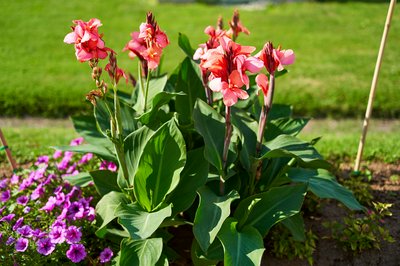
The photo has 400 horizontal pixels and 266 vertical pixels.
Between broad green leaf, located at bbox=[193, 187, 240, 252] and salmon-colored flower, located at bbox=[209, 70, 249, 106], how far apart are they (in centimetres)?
56

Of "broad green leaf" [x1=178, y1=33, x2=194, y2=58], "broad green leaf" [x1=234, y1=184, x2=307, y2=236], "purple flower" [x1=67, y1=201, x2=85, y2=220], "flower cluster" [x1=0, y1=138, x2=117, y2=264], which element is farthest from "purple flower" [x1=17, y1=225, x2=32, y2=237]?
"broad green leaf" [x1=178, y1=33, x2=194, y2=58]

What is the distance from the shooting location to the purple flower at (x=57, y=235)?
254 cm

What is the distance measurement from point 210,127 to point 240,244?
66cm

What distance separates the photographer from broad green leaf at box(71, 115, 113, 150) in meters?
Result: 3.10

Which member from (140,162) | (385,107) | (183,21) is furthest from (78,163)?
(183,21)

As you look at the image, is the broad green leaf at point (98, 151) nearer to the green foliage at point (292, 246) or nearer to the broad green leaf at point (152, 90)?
the broad green leaf at point (152, 90)

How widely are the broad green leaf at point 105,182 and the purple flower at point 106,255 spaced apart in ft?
1.25

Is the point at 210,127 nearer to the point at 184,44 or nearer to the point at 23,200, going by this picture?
the point at 184,44

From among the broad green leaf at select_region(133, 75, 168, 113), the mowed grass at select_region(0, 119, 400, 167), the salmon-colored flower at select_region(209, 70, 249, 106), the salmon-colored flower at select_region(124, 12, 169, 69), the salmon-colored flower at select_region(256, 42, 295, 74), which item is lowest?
the mowed grass at select_region(0, 119, 400, 167)

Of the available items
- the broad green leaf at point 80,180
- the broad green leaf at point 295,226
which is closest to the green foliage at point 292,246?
the broad green leaf at point 295,226

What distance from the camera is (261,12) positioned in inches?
344

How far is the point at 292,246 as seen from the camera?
2.85 metres

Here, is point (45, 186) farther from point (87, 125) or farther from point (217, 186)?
point (217, 186)

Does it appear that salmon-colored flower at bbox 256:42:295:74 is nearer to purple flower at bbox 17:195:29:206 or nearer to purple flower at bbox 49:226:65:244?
purple flower at bbox 49:226:65:244
